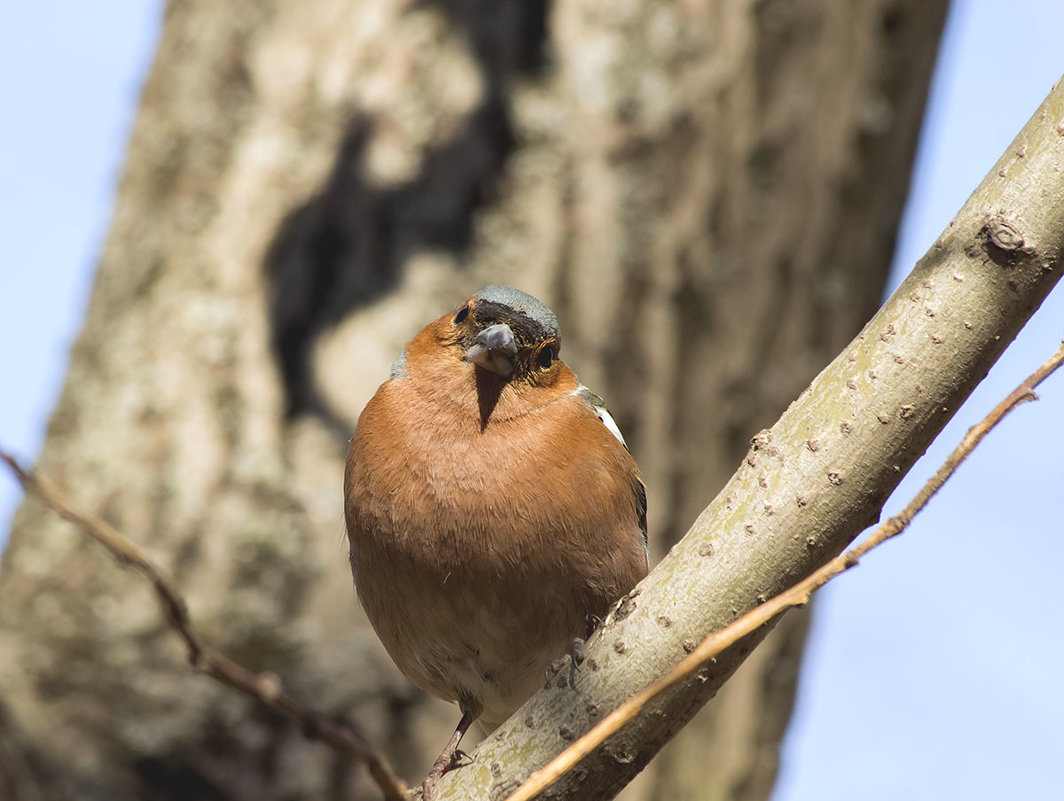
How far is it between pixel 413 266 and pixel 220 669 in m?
4.21

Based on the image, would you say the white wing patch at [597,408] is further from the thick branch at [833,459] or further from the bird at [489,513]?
the thick branch at [833,459]

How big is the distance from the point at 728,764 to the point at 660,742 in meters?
3.41

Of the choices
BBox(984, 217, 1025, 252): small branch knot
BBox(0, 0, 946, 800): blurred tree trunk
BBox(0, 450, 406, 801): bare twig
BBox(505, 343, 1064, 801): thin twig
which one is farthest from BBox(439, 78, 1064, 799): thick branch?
BBox(0, 0, 946, 800): blurred tree trunk

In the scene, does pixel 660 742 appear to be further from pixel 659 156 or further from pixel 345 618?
pixel 659 156

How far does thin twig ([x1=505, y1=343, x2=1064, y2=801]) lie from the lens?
2328 mm

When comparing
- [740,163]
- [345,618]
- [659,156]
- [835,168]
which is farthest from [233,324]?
[835,168]

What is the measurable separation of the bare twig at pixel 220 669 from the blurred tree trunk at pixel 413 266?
349cm

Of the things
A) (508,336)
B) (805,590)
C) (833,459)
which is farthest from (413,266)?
(805,590)

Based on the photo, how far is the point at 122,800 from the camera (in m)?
5.29

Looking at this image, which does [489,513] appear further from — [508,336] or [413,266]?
[413,266]

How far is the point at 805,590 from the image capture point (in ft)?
7.92

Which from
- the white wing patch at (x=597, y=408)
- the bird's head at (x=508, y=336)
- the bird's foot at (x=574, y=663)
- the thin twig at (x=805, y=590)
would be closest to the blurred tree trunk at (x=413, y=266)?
the white wing patch at (x=597, y=408)

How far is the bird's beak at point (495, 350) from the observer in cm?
429

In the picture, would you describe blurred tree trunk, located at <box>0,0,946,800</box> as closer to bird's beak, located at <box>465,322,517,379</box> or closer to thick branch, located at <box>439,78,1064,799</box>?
bird's beak, located at <box>465,322,517,379</box>
